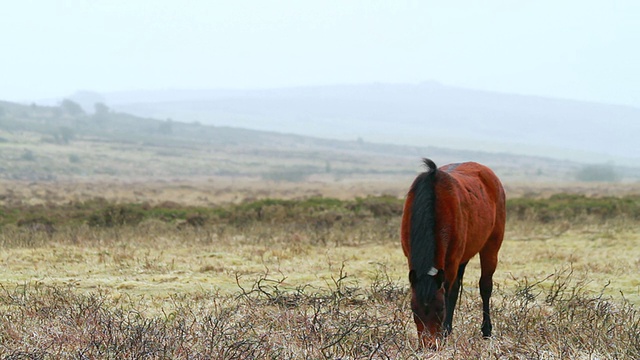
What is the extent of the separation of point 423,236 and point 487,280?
200 centimetres

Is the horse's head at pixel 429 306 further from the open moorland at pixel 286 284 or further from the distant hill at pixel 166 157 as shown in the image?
the distant hill at pixel 166 157

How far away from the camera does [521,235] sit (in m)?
18.0

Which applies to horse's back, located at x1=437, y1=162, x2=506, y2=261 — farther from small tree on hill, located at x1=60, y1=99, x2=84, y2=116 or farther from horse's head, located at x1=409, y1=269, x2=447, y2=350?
small tree on hill, located at x1=60, y1=99, x2=84, y2=116

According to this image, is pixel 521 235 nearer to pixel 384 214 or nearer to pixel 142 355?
pixel 384 214

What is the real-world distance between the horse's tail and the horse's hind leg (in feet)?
5.45

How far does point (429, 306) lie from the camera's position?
5844 millimetres

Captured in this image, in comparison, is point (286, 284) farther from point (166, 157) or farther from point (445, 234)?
point (166, 157)

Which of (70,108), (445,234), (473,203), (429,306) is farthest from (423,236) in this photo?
(70,108)

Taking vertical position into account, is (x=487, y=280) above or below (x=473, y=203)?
below

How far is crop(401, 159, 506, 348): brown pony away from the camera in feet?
19.4

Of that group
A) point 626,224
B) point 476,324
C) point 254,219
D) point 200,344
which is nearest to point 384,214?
point 254,219

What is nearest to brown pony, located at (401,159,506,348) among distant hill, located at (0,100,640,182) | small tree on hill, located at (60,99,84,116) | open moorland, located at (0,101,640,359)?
open moorland, located at (0,101,640,359)

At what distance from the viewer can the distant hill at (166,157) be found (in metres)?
77.9

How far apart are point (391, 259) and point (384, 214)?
808 cm
